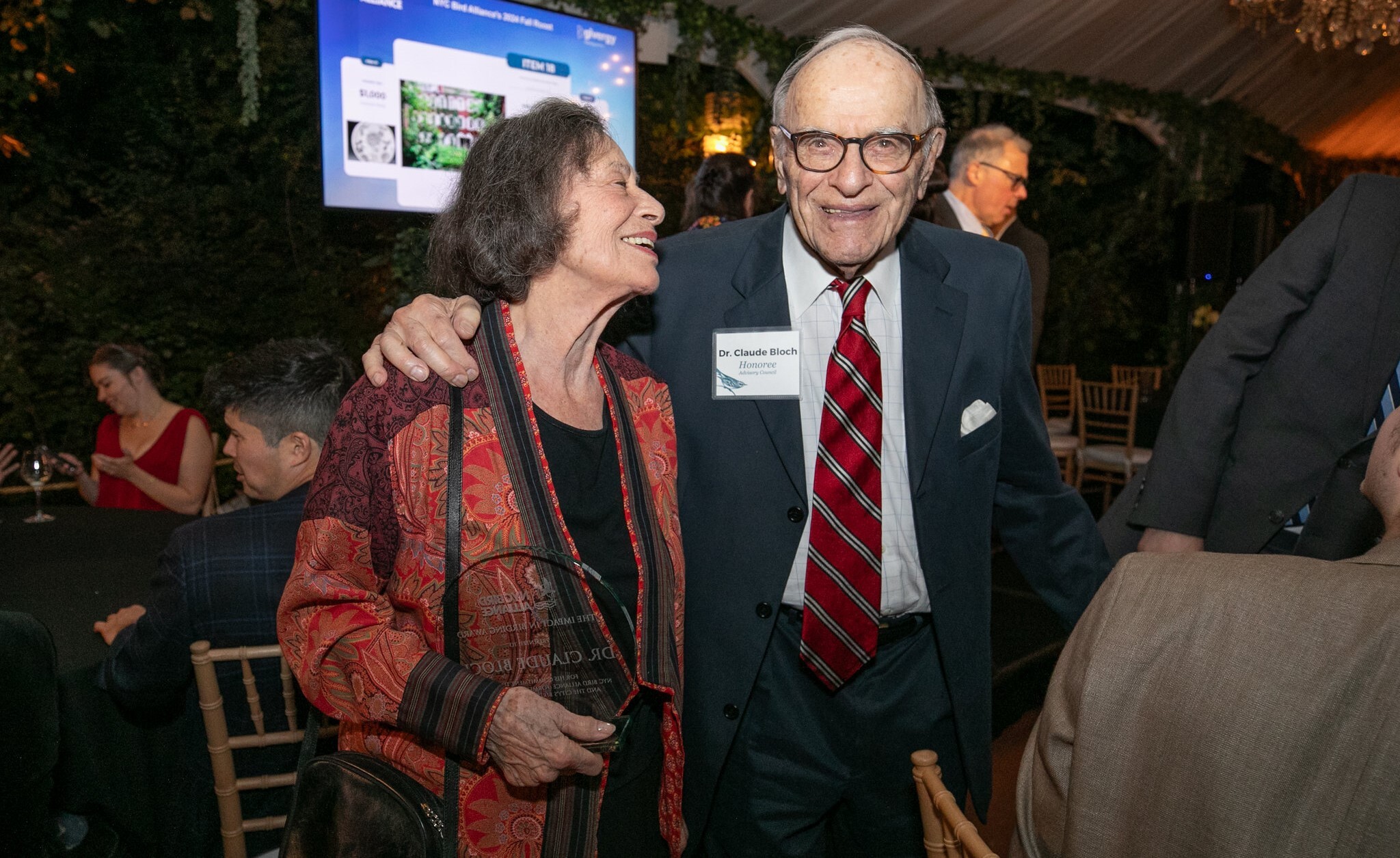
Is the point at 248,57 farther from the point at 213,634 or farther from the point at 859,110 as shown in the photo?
the point at 859,110

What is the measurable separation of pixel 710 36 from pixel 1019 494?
6.10 metres

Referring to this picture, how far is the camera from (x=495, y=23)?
483 centimetres

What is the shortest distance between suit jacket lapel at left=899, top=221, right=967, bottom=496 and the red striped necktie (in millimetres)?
60

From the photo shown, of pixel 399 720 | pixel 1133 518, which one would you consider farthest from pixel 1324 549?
pixel 399 720

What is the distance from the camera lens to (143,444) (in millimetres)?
3721

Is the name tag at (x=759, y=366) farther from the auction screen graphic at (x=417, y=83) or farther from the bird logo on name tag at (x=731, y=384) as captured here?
the auction screen graphic at (x=417, y=83)

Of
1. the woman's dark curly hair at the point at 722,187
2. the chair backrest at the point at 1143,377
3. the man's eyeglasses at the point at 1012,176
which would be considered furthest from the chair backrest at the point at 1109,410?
the woman's dark curly hair at the point at 722,187

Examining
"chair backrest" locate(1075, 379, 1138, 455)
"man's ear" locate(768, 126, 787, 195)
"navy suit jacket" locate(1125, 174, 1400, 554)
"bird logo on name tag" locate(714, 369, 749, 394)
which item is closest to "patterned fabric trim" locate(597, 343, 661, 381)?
"bird logo on name tag" locate(714, 369, 749, 394)

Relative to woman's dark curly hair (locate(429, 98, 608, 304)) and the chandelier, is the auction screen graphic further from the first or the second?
the chandelier

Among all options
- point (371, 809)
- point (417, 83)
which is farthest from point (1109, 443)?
point (371, 809)

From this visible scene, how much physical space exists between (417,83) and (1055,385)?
21.0 feet

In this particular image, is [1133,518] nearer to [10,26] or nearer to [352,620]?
[352,620]

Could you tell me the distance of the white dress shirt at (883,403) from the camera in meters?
1.48

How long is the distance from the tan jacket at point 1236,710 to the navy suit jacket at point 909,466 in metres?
0.47
